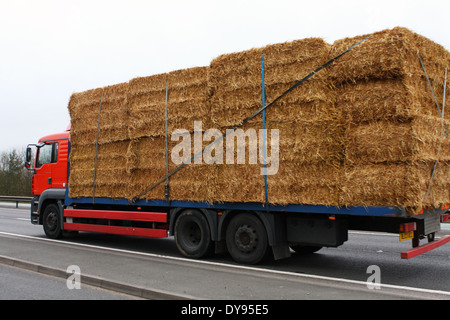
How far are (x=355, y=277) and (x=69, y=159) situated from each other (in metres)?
7.93

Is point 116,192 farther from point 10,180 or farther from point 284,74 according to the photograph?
point 10,180

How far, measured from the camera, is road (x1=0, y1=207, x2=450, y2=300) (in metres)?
6.22

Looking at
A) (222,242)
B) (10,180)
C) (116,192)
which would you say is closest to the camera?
(222,242)

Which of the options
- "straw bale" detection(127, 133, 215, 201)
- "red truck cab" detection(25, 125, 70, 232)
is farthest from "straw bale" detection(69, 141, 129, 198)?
"red truck cab" detection(25, 125, 70, 232)

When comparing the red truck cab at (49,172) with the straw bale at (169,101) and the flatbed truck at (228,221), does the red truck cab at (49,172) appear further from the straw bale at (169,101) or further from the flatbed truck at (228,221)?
the straw bale at (169,101)

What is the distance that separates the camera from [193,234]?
9.52 meters

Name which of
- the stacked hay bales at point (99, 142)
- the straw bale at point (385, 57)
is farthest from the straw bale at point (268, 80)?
the stacked hay bales at point (99, 142)

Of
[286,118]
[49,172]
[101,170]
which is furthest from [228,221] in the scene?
[49,172]

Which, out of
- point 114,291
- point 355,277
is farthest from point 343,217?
point 114,291

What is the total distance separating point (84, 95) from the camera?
1173 cm

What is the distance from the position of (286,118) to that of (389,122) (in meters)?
1.78

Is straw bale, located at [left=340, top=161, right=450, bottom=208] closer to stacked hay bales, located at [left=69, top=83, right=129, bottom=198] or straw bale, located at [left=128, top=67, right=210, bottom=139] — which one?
straw bale, located at [left=128, top=67, right=210, bottom=139]

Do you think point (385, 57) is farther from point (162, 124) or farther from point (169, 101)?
point (162, 124)

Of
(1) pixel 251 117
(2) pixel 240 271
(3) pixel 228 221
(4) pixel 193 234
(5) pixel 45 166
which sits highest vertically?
(1) pixel 251 117
